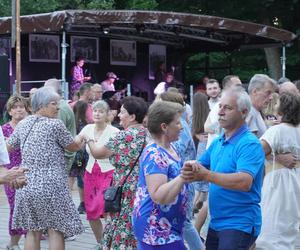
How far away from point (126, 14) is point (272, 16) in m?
11.6

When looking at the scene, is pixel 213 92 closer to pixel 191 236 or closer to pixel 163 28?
pixel 191 236

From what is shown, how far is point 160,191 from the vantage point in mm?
4379

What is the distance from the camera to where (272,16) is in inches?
1057

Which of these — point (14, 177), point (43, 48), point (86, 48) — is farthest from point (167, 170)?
point (86, 48)

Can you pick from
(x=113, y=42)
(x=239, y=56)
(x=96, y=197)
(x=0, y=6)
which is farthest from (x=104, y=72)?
(x=96, y=197)

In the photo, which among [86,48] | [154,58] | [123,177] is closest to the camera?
[123,177]

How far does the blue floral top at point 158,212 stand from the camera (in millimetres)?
4562

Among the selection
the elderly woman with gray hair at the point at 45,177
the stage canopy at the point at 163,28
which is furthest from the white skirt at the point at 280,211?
the stage canopy at the point at 163,28

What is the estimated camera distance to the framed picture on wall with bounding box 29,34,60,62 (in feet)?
67.1

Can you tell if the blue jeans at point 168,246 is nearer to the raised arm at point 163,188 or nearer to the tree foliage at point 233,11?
→ the raised arm at point 163,188

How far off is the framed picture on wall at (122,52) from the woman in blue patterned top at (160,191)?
711 inches

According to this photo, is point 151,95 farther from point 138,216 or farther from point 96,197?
point 138,216

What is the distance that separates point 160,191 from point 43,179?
2.49m

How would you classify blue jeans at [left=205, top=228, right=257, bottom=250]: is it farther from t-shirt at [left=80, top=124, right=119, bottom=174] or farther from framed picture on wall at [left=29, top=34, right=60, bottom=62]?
framed picture on wall at [left=29, top=34, right=60, bottom=62]
